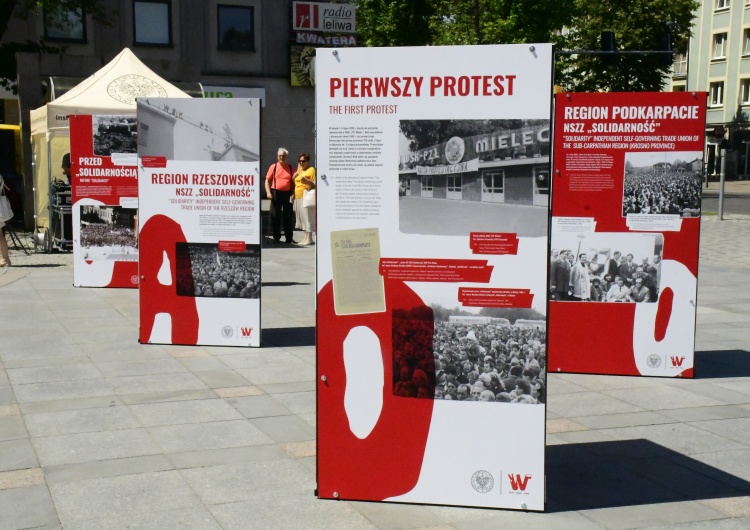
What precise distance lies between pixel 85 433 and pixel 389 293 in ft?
8.12

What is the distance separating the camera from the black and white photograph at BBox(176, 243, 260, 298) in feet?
28.3

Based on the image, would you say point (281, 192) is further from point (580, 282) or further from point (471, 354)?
point (471, 354)

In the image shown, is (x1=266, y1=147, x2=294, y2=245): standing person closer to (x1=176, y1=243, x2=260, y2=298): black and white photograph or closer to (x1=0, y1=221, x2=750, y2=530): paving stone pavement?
(x1=0, y1=221, x2=750, y2=530): paving stone pavement

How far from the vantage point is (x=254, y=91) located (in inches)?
1415

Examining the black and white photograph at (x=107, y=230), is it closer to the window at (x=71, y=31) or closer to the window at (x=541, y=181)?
the window at (x=541, y=181)

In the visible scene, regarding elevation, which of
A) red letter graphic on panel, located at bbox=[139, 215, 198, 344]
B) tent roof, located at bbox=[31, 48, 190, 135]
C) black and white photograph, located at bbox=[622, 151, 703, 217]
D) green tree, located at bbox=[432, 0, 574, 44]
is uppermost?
green tree, located at bbox=[432, 0, 574, 44]

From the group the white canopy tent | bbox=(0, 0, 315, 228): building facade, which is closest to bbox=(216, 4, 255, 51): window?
bbox=(0, 0, 315, 228): building facade

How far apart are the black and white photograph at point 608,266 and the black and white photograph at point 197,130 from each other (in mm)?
2753

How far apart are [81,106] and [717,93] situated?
54.2 meters

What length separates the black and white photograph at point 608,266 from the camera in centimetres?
757

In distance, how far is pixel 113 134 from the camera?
485 inches

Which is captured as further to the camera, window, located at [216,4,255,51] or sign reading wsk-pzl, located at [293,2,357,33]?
sign reading wsk-pzl, located at [293,2,357,33]

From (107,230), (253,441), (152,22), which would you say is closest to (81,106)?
(107,230)

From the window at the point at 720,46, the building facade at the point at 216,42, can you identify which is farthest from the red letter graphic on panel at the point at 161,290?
the window at the point at 720,46
